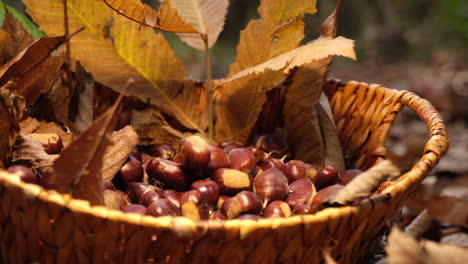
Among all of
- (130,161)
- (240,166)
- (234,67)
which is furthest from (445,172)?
(130,161)

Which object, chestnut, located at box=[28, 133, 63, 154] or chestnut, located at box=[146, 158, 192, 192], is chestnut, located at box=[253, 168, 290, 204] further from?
chestnut, located at box=[28, 133, 63, 154]

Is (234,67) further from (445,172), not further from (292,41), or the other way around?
(445,172)

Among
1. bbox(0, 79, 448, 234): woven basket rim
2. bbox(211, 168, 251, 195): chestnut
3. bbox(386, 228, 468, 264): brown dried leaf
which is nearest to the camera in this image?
bbox(386, 228, 468, 264): brown dried leaf

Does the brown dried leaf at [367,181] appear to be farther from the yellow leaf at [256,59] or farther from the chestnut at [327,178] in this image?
the yellow leaf at [256,59]

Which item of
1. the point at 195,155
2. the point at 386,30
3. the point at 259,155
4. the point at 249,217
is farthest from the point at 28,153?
the point at 386,30

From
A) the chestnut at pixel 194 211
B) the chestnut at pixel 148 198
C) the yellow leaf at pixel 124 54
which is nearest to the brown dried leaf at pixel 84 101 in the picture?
the yellow leaf at pixel 124 54

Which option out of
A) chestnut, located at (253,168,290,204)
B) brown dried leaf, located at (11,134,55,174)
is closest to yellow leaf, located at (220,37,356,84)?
chestnut, located at (253,168,290,204)

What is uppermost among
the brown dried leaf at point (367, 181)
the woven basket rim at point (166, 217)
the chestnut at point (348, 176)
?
the brown dried leaf at point (367, 181)
